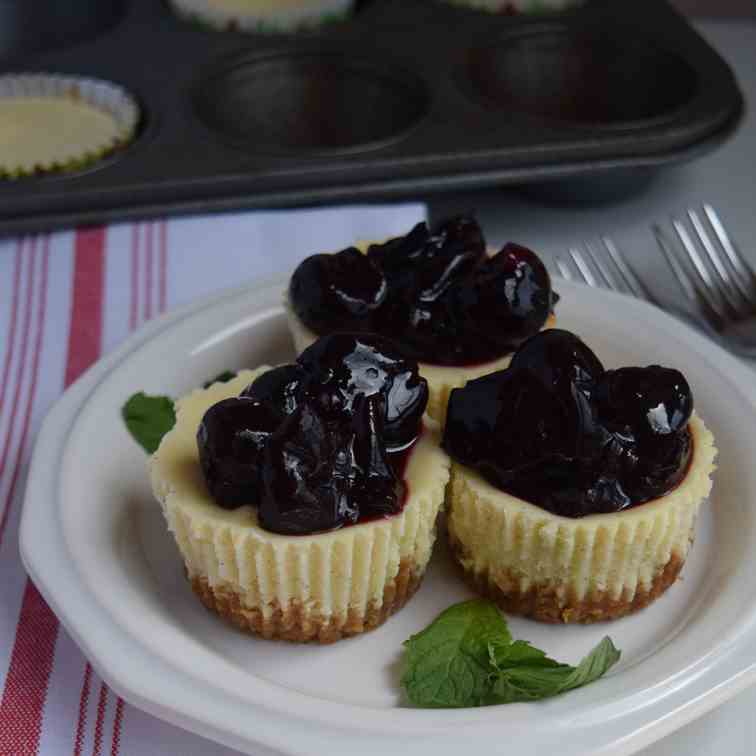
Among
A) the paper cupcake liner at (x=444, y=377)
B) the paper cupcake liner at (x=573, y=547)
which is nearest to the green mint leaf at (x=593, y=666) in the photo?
the paper cupcake liner at (x=573, y=547)

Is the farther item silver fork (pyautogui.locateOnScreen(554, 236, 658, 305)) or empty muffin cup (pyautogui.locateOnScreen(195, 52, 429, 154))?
empty muffin cup (pyautogui.locateOnScreen(195, 52, 429, 154))

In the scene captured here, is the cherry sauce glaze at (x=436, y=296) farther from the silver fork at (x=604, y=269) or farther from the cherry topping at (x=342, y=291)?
the silver fork at (x=604, y=269)

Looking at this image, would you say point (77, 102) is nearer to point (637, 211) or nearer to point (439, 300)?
point (637, 211)

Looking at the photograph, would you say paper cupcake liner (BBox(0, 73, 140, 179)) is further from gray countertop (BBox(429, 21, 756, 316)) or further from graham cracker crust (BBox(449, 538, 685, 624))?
graham cracker crust (BBox(449, 538, 685, 624))

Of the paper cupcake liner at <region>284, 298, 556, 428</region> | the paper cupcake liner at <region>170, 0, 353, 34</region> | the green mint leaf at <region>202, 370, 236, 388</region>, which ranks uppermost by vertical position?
the paper cupcake liner at <region>284, 298, 556, 428</region>

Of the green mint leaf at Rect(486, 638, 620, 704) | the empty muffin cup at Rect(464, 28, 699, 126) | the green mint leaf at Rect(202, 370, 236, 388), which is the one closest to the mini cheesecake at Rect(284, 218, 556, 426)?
the green mint leaf at Rect(202, 370, 236, 388)

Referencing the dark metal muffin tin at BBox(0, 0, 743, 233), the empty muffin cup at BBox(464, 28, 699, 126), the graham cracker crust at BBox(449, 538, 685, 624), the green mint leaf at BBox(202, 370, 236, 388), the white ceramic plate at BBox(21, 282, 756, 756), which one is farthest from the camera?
the empty muffin cup at BBox(464, 28, 699, 126)

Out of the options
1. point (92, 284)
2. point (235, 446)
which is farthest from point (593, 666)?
point (92, 284)
